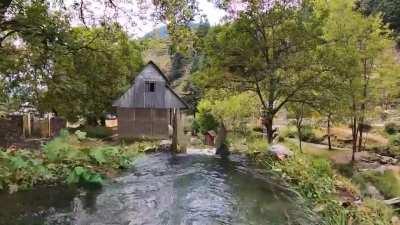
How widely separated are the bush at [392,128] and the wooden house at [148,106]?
1676 cm

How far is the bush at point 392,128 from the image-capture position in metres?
33.6

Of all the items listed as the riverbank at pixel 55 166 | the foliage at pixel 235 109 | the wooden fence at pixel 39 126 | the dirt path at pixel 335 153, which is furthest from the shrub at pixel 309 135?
the riverbank at pixel 55 166

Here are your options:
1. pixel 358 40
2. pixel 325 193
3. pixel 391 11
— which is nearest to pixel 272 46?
pixel 358 40

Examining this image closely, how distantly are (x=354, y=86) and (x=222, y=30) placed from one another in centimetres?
839

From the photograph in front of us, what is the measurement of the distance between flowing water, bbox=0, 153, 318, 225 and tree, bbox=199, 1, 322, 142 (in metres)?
6.22

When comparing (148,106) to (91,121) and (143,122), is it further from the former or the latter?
(91,121)

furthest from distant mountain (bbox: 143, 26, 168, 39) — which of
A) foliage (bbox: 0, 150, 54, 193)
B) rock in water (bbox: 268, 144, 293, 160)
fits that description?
rock in water (bbox: 268, 144, 293, 160)

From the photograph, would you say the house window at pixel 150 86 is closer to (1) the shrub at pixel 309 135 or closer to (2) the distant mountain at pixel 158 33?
(1) the shrub at pixel 309 135

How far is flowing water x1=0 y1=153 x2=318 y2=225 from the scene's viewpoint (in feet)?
29.6

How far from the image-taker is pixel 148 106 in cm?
3216

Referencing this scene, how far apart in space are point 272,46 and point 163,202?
37.7 feet

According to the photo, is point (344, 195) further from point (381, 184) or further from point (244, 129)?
point (244, 129)

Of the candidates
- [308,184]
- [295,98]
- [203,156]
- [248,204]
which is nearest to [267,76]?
[295,98]

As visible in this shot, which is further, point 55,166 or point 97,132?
point 97,132
